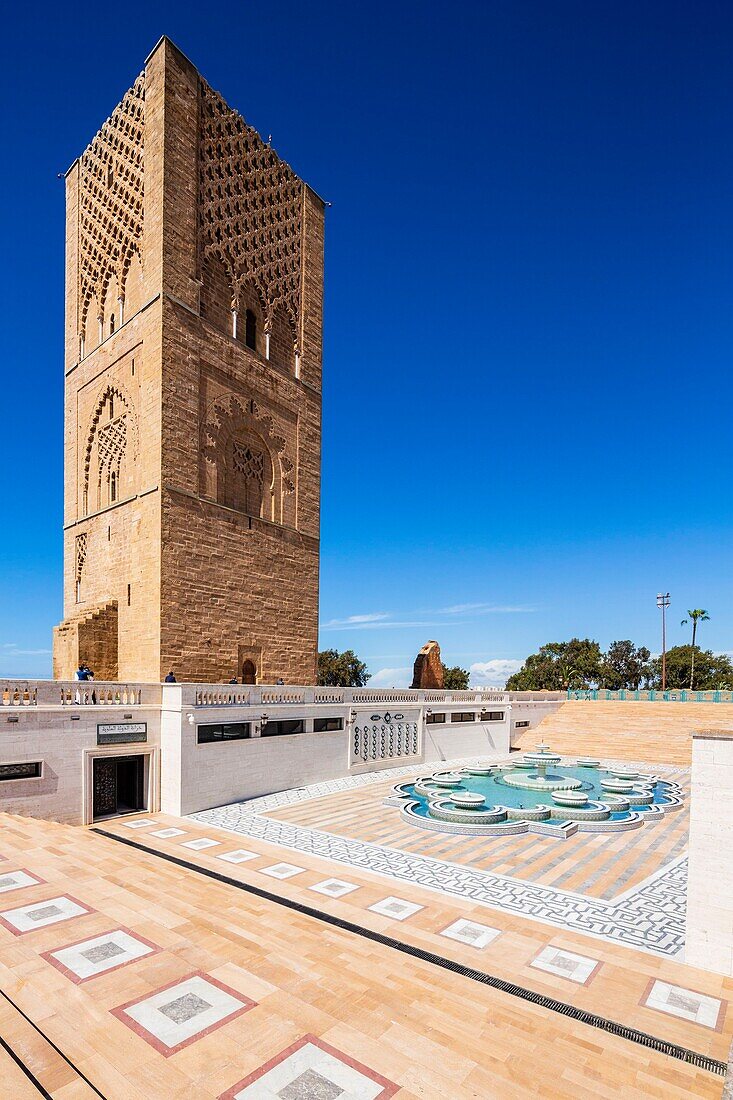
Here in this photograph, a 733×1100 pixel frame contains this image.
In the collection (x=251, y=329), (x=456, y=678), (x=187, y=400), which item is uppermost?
(x=251, y=329)

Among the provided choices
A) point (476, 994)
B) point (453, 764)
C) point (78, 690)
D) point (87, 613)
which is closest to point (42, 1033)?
point (476, 994)

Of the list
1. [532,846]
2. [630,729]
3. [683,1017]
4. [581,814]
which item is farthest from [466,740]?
[683,1017]

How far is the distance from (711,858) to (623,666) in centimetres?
6614

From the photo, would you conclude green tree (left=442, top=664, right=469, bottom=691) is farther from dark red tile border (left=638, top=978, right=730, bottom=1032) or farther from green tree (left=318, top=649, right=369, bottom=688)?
dark red tile border (left=638, top=978, right=730, bottom=1032)

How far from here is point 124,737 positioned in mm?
13422

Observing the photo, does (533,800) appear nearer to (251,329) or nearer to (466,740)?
(466,740)

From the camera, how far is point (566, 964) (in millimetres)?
6805

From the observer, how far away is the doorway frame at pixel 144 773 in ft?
41.4

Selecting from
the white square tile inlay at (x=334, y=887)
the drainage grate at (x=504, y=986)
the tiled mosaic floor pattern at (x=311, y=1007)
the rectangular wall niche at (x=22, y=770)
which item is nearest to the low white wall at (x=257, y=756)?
the rectangular wall niche at (x=22, y=770)

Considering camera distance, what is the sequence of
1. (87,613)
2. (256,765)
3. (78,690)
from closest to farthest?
(78,690) < (256,765) < (87,613)

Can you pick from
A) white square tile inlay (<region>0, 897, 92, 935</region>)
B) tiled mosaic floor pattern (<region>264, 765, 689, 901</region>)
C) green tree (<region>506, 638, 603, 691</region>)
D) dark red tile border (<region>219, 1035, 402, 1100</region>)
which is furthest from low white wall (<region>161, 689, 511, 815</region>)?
green tree (<region>506, 638, 603, 691</region>)

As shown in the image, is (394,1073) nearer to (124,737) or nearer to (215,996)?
(215,996)

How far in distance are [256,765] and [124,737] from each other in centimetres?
368

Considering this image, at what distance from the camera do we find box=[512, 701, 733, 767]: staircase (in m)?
25.3
